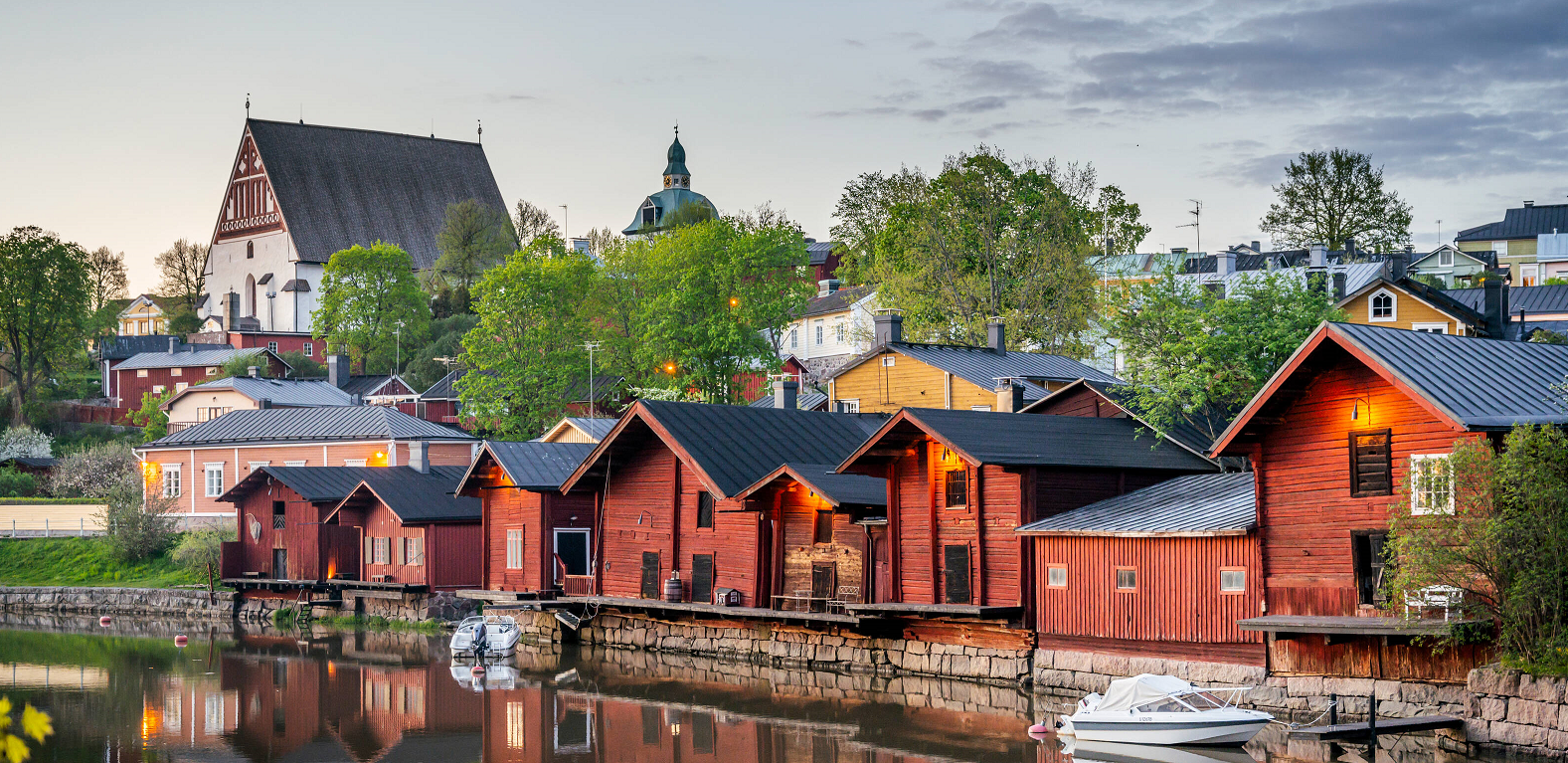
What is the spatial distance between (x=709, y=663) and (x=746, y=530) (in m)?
3.57

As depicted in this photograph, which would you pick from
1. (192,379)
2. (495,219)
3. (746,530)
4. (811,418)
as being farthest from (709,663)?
(495,219)

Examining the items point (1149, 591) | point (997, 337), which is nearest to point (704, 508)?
point (1149, 591)

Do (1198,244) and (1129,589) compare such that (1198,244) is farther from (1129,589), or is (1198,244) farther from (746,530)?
(1129,589)

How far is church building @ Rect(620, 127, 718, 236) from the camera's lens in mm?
146500

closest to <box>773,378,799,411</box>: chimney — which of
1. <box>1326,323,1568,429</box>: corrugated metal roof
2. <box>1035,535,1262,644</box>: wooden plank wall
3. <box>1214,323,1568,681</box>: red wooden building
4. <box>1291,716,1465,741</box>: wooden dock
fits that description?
<box>1035,535,1262,644</box>: wooden plank wall

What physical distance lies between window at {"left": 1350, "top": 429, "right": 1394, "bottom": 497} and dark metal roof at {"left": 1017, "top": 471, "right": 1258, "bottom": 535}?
8.18 ft

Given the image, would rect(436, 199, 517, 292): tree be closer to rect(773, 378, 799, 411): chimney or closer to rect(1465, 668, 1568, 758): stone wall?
rect(773, 378, 799, 411): chimney

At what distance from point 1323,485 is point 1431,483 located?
10.3 ft

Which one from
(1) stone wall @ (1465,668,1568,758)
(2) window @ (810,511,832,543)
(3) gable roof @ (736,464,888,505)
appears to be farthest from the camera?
(2) window @ (810,511,832,543)

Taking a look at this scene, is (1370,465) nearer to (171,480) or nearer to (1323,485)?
(1323,485)

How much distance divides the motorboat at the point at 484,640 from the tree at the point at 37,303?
6936 centimetres

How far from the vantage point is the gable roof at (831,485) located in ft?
128

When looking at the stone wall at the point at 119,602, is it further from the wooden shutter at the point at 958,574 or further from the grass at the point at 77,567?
the wooden shutter at the point at 958,574

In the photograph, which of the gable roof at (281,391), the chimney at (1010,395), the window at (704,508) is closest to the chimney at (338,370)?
the gable roof at (281,391)
